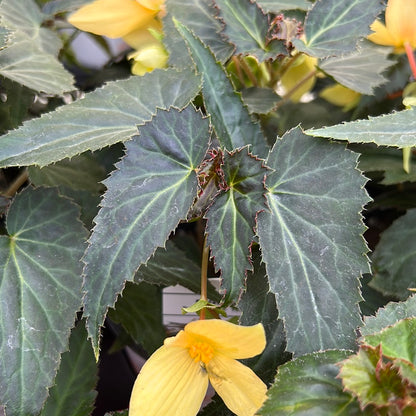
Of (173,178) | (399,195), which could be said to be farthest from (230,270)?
(399,195)

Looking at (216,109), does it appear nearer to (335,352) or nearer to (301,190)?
(301,190)

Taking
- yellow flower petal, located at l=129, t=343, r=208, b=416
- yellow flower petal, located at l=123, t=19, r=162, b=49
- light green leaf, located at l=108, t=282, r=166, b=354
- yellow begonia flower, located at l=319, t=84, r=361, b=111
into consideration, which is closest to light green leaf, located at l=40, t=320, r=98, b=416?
light green leaf, located at l=108, t=282, r=166, b=354

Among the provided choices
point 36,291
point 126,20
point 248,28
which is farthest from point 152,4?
point 36,291

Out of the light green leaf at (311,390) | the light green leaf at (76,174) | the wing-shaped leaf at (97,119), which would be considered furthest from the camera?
the light green leaf at (76,174)

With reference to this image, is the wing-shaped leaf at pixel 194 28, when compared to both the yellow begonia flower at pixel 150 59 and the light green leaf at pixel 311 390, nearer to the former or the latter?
the yellow begonia flower at pixel 150 59

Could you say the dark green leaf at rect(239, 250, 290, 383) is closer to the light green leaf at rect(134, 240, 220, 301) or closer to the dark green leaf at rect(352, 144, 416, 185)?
the light green leaf at rect(134, 240, 220, 301)

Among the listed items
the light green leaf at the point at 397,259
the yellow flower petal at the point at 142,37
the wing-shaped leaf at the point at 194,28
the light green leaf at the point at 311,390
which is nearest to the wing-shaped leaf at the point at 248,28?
the wing-shaped leaf at the point at 194,28
